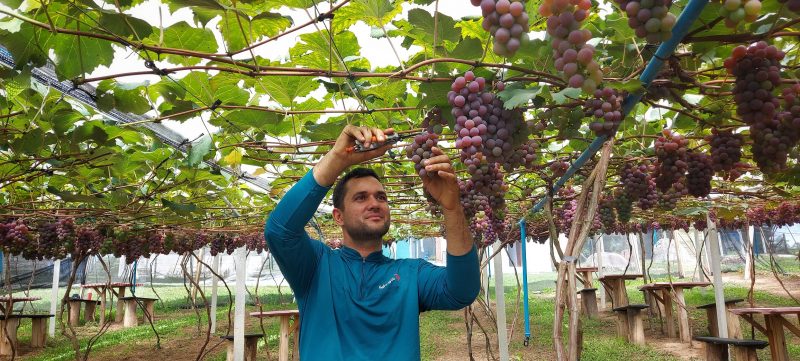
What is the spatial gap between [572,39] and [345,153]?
2.68 feet

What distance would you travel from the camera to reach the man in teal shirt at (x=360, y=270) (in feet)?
5.53

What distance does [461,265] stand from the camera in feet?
6.02

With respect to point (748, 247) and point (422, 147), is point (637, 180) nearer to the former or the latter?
point (422, 147)

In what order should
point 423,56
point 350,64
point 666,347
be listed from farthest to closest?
point 666,347 < point 350,64 < point 423,56

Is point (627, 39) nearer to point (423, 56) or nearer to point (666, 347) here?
point (423, 56)

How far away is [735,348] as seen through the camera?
5.14 m

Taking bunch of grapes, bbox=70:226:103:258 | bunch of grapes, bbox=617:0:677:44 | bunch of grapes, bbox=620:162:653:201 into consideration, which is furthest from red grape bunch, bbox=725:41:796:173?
bunch of grapes, bbox=70:226:103:258

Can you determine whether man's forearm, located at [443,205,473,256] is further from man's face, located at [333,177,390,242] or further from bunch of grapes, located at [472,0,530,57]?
bunch of grapes, located at [472,0,530,57]

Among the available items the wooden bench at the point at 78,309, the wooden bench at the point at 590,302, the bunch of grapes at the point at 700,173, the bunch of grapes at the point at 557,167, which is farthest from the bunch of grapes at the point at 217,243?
the bunch of grapes at the point at 700,173

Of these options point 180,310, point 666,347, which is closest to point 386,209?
point 666,347

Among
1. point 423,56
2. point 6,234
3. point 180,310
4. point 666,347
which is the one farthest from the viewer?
point 180,310

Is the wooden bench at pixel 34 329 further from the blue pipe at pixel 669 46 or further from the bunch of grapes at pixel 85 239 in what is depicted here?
the blue pipe at pixel 669 46

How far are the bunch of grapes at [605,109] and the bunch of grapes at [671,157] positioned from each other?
0.91 m

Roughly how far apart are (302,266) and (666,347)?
25.2 feet
